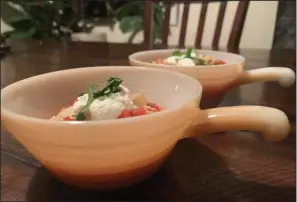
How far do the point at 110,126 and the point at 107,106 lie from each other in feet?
A: 0.21

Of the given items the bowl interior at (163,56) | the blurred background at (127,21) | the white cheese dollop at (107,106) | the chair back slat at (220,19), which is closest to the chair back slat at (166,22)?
the chair back slat at (220,19)

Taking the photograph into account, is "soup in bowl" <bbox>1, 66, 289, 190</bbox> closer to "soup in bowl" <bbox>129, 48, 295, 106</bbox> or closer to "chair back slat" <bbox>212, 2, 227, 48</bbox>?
"soup in bowl" <bbox>129, 48, 295, 106</bbox>

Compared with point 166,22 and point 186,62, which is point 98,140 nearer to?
point 186,62

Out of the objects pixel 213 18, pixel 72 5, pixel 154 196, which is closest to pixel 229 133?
pixel 154 196

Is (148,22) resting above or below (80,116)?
below

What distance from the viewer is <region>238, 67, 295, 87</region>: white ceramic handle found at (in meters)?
0.54

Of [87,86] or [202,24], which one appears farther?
[202,24]

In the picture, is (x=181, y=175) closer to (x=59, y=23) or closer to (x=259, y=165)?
(x=259, y=165)

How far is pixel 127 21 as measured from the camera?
98.0 inches

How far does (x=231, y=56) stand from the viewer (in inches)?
26.6

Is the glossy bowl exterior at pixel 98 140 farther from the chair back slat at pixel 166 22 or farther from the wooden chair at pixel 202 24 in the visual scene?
the chair back slat at pixel 166 22

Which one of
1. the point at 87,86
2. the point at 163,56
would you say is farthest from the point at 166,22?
the point at 87,86

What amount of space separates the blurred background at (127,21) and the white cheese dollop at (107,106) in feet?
6.20

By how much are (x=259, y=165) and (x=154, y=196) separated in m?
0.14
